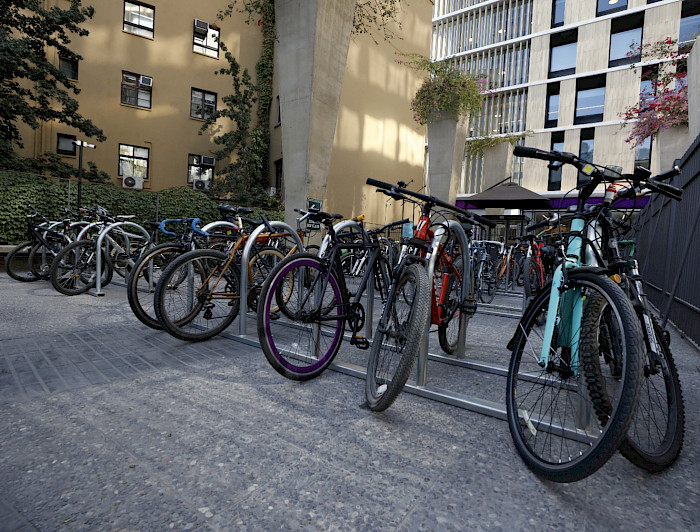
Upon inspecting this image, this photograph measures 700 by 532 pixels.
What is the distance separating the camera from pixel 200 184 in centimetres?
1558

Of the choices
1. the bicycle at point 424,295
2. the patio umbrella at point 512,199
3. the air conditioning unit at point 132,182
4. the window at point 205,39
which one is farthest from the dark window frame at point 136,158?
the bicycle at point 424,295

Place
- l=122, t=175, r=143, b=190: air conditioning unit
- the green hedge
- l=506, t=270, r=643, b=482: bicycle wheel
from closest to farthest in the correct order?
l=506, t=270, r=643, b=482: bicycle wheel → the green hedge → l=122, t=175, r=143, b=190: air conditioning unit

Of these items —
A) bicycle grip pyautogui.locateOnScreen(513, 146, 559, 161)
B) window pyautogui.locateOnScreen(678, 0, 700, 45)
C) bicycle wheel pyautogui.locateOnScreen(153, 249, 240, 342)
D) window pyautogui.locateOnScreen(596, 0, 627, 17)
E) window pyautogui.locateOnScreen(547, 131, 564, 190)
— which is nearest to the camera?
bicycle grip pyautogui.locateOnScreen(513, 146, 559, 161)

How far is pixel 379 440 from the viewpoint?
173 cm

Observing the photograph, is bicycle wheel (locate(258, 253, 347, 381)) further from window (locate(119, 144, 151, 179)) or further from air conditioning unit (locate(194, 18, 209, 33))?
air conditioning unit (locate(194, 18, 209, 33))

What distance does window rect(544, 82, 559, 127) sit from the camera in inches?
1028

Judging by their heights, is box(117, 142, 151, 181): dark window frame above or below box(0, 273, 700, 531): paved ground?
above

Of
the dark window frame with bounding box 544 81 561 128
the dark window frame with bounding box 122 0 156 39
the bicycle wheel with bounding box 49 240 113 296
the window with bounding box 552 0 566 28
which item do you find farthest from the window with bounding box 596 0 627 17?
the bicycle wheel with bounding box 49 240 113 296

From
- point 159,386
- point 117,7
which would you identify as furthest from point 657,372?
point 117,7

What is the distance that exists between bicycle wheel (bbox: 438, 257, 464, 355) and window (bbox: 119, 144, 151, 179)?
48.8 ft

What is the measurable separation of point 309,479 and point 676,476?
1337 mm

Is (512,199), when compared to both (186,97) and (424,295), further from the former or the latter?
(186,97)

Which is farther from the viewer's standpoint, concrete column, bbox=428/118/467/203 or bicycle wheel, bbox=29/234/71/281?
concrete column, bbox=428/118/467/203

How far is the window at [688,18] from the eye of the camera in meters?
21.5
